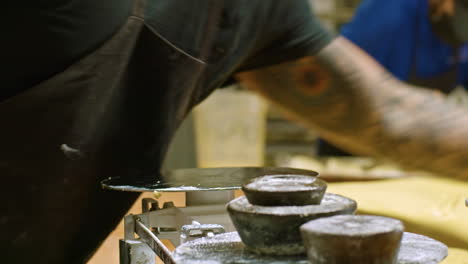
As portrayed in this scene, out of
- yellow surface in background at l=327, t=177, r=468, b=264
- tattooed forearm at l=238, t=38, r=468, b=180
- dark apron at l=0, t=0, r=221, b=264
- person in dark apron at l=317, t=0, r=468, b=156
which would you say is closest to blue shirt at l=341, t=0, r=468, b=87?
person in dark apron at l=317, t=0, r=468, b=156

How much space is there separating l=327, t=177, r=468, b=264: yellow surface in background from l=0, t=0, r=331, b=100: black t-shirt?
40 centimetres

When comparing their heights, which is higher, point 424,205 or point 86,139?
point 86,139

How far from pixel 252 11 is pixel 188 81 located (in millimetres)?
162

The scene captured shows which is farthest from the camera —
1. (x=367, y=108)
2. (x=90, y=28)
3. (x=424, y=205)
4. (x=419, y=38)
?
(x=419, y=38)

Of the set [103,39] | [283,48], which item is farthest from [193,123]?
[103,39]

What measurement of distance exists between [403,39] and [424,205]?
4.93ft

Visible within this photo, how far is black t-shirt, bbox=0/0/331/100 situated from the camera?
2.49ft

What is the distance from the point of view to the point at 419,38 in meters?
2.47

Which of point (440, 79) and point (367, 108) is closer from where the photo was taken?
point (367, 108)

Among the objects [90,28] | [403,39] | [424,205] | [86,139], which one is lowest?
[424,205]

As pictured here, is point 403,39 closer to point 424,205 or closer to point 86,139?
point 424,205

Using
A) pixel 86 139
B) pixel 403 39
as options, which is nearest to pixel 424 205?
pixel 86 139

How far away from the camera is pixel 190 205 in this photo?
32.1 inches

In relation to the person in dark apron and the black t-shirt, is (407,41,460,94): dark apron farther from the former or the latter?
the black t-shirt
